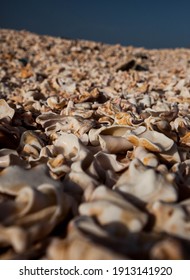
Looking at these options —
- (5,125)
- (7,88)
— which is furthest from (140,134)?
(7,88)

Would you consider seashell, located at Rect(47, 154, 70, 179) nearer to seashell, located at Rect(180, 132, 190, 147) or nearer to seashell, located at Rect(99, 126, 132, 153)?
seashell, located at Rect(99, 126, 132, 153)

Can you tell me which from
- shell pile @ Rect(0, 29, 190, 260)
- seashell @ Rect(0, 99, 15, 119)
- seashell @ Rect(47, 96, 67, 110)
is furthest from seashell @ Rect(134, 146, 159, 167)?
seashell @ Rect(47, 96, 67, 110)

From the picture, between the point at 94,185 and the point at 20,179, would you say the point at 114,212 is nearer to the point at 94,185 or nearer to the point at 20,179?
the point at 94,185

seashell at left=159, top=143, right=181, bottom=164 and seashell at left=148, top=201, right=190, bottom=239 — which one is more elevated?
seashell at left=148, top=201, right=190, bottom=239

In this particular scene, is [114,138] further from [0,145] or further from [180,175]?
[0,145]

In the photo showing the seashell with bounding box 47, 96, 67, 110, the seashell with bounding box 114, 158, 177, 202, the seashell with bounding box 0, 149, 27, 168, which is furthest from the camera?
the seashell with bounding box 47, 96, 67, 110

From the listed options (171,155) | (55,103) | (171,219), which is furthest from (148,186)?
(55,103)

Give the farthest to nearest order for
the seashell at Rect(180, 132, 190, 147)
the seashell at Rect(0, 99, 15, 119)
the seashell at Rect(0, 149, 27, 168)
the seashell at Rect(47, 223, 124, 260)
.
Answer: the seashell at Rect(0, 99, 15, 119), the seashell at Rect(180, 132, 190, 147), the seashell at Rect(0, 149, 27, 168), the seashell at Rect(47, 223, 124, 260)

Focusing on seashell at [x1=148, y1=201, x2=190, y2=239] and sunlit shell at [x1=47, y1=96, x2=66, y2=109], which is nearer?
seashell at [x1=148, y1=201, x2=190, y2=239]
